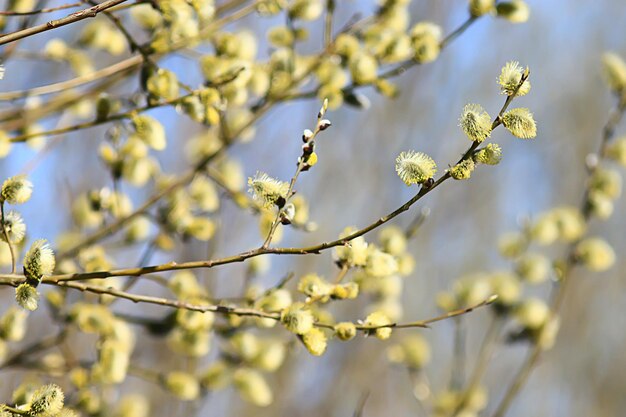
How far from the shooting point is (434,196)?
5.57 m

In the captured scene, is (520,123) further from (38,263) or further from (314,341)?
(38,263)

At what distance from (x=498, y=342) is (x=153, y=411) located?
1.91 m

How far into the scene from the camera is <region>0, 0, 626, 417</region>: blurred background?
3723 millimetres

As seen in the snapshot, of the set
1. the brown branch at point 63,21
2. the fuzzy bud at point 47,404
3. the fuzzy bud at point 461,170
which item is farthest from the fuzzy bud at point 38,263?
the fuzzy bud at point 461,170

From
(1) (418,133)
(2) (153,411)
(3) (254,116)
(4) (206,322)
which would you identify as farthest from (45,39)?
(4) (206,322)

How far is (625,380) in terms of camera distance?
625 centimetres

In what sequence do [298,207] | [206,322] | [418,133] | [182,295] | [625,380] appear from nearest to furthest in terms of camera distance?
1. [298,207]
2. [206,322]
3. [182,295]
4. [418,133]
5. [625,380]

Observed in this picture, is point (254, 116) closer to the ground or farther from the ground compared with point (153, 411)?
farther from the ground

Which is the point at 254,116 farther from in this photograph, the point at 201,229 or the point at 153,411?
the point at 153,411

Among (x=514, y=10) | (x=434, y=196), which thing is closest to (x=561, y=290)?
(x=514, y=10)

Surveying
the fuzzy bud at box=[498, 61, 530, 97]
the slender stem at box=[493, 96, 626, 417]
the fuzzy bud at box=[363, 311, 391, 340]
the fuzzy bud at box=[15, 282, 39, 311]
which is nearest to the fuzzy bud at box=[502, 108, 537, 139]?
the fuzzy bud at box=[498, 61, 530, 97]

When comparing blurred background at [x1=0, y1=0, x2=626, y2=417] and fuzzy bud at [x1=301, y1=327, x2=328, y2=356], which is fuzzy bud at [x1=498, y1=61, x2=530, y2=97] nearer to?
fuzzy bud at [x1=301, y1=327, x2=328, y2=356]

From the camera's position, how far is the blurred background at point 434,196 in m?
3.72

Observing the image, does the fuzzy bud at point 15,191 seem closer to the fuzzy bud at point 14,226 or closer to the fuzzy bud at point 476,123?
the fuzzy bud at point 14,226
